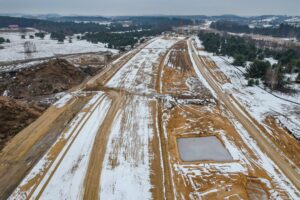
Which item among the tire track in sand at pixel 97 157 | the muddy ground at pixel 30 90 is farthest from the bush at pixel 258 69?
the muddy ground at pixel 30 90

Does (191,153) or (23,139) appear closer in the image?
(191,153)

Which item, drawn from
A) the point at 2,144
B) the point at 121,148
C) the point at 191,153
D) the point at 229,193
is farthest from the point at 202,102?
the point at 2,144

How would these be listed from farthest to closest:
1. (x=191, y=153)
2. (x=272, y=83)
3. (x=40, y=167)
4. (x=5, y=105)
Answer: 1. (x=272, y=83)
2. (x=5, y=105)
3. (x=191, y=153)
4. (x=40, y=167)

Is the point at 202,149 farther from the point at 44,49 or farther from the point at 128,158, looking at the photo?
the point at 44,49

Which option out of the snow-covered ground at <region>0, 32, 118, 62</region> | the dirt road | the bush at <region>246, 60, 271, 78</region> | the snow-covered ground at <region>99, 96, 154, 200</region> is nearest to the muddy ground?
the snow-covered ground at <region>99, 96, 154, 200</region>

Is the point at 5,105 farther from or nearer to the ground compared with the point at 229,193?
farther from the ground

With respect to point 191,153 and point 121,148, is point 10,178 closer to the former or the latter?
point 121,148
